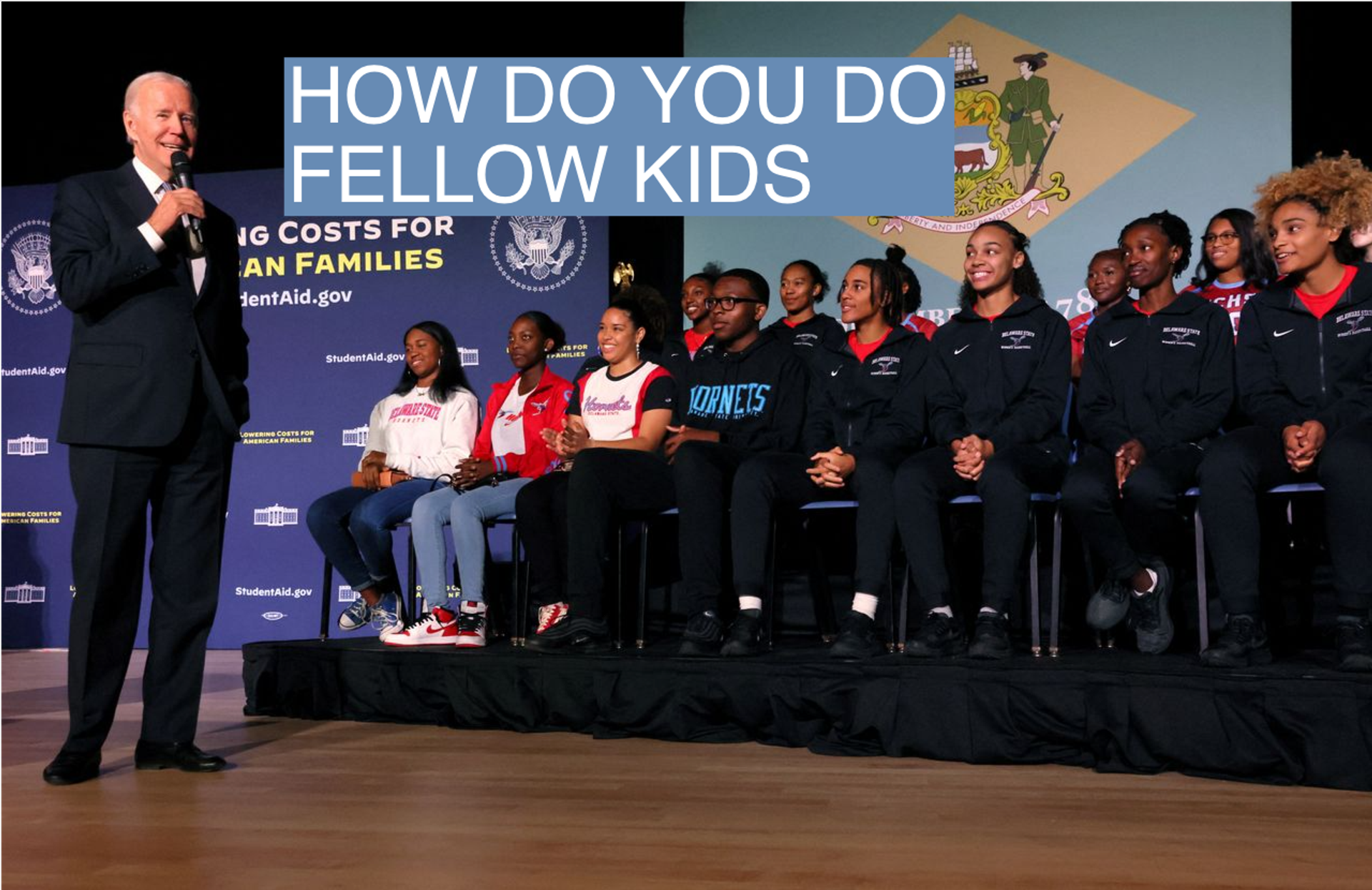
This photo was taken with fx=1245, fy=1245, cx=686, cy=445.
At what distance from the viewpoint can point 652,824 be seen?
2.15 m

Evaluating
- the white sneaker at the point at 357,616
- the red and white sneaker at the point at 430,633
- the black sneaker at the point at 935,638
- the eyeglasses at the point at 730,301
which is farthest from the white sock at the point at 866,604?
the white sneaker at the point at 357,616

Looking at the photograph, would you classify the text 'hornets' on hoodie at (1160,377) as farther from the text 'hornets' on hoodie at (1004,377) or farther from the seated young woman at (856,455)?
the seated young woman at (856,455)

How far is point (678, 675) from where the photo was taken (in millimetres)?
3205

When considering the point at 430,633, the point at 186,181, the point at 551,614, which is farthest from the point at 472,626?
the point at 186,181

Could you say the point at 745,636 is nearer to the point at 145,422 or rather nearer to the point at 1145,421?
the point at 1145,421

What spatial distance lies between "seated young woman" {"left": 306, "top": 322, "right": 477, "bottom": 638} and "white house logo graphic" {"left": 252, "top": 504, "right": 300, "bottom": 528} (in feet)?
5.76

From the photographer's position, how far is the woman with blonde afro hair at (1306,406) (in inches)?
106

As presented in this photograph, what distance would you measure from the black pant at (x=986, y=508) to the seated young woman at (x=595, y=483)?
849 mm

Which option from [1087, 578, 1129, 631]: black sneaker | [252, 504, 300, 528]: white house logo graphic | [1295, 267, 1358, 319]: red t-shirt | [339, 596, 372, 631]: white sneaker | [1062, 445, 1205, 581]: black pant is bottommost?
[339, 596, 372, 631]: white sneaker

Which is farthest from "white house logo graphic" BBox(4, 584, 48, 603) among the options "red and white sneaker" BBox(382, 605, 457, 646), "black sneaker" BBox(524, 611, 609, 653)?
"black sneaker" BBox(524, 611, 609, 653)

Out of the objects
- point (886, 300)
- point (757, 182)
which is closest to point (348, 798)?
point (886, 300)

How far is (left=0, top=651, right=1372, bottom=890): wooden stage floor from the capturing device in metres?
1.80

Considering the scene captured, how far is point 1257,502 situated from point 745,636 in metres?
1.29
